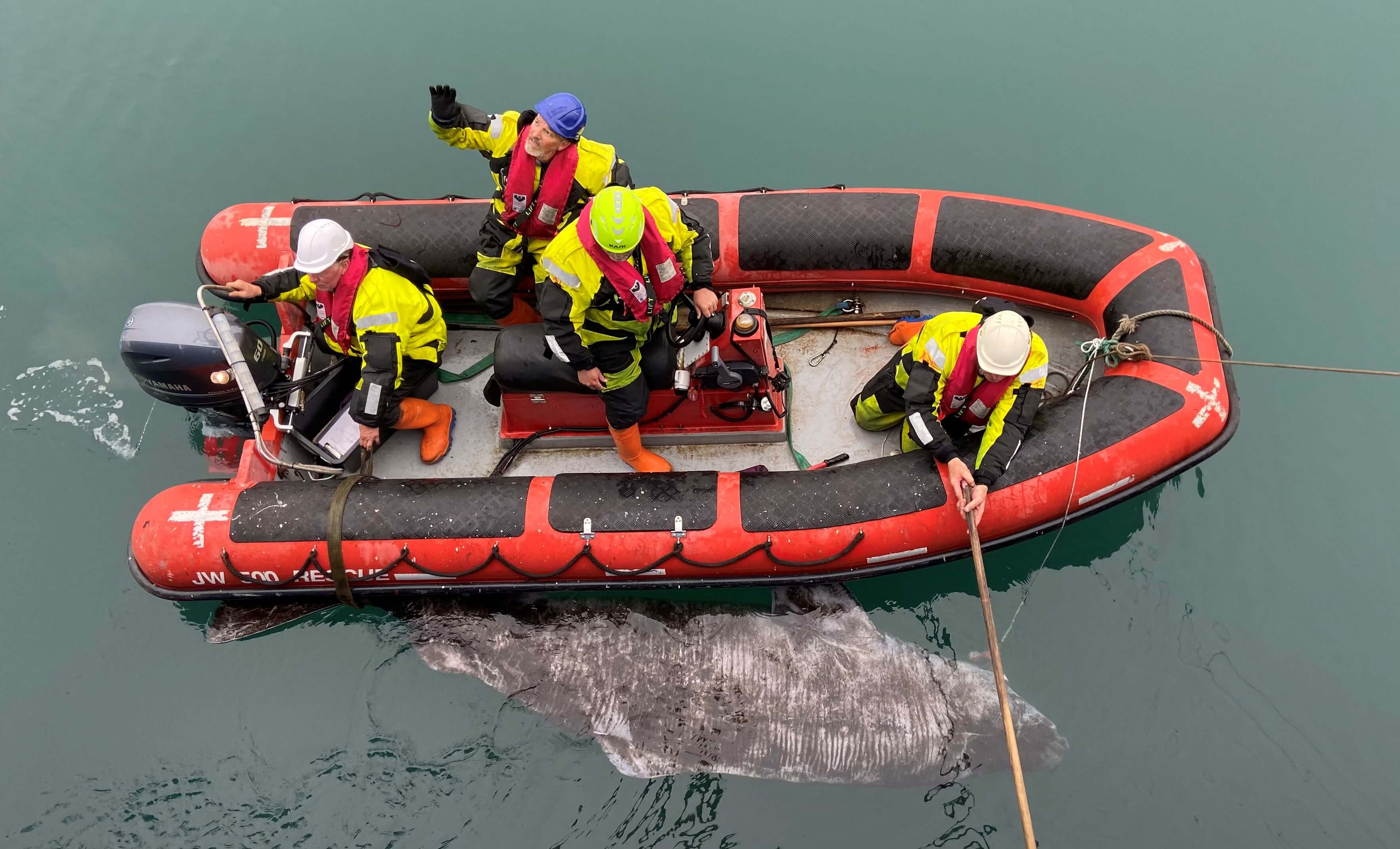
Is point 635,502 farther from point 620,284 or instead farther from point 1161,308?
point 1161,308

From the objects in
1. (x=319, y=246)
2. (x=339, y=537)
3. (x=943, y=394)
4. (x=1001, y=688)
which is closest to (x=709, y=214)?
(x=943, y=394)

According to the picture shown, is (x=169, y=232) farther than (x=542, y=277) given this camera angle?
Yes

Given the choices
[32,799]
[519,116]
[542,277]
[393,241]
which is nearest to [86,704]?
[32,799]

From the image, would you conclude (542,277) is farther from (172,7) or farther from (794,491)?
(172,7)

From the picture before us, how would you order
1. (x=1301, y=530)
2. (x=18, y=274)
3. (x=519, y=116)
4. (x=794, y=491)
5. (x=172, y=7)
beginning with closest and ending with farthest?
(x=794, y=491), (x=519, y=116), (x=1301, y=530), (x=18, y=274), (x=172, y=7)

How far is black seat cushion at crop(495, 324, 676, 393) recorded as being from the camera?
3.42 meters

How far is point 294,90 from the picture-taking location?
5.45 meters

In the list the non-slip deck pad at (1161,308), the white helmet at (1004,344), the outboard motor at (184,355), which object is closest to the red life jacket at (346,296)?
the white helmet at (1004,344)

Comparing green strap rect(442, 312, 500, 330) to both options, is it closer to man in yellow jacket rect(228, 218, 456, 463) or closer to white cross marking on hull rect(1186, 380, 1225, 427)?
man in yellow jacket rect(228, 218, 456, 463)

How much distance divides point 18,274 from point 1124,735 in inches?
241

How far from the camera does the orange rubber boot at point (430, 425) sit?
3.75m

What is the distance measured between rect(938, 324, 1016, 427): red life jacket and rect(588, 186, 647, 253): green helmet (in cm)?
126

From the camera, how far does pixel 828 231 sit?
155 inches

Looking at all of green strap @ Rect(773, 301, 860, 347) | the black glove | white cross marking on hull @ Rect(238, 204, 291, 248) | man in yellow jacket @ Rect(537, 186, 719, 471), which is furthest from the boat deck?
the black glove
